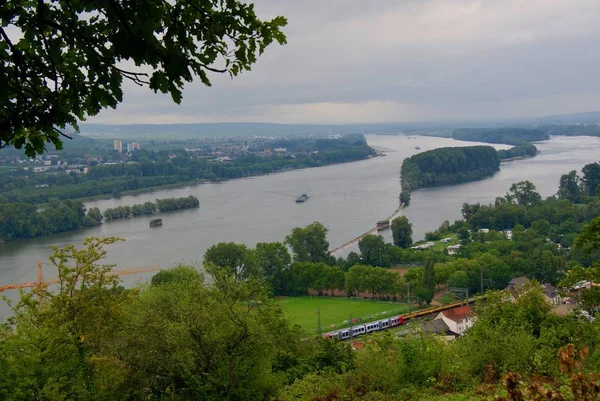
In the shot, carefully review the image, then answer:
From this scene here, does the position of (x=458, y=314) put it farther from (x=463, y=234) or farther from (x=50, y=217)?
(x=50, y=217)

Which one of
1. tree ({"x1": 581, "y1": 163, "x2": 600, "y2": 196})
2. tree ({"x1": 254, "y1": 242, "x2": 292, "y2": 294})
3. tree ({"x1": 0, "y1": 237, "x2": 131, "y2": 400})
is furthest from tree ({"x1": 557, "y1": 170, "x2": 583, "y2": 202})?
tree ({"x1": 0, "y1": 237, "x2": 131, "y2": 400})

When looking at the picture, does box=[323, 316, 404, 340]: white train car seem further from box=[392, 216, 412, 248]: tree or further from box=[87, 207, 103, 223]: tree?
box=[87, 207, 103, 223]: tree

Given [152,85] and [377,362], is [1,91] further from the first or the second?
[377,362]

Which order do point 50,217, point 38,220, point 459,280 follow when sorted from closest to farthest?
point 459,280 → point 38,220 → point 50,217

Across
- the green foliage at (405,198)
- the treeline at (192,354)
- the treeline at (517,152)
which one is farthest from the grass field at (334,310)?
the treeline at (517,152)

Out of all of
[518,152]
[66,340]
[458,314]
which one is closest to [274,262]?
[458,314]

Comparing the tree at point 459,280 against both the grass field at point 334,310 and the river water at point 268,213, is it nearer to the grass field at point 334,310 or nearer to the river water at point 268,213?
the grass field at point 334,310
